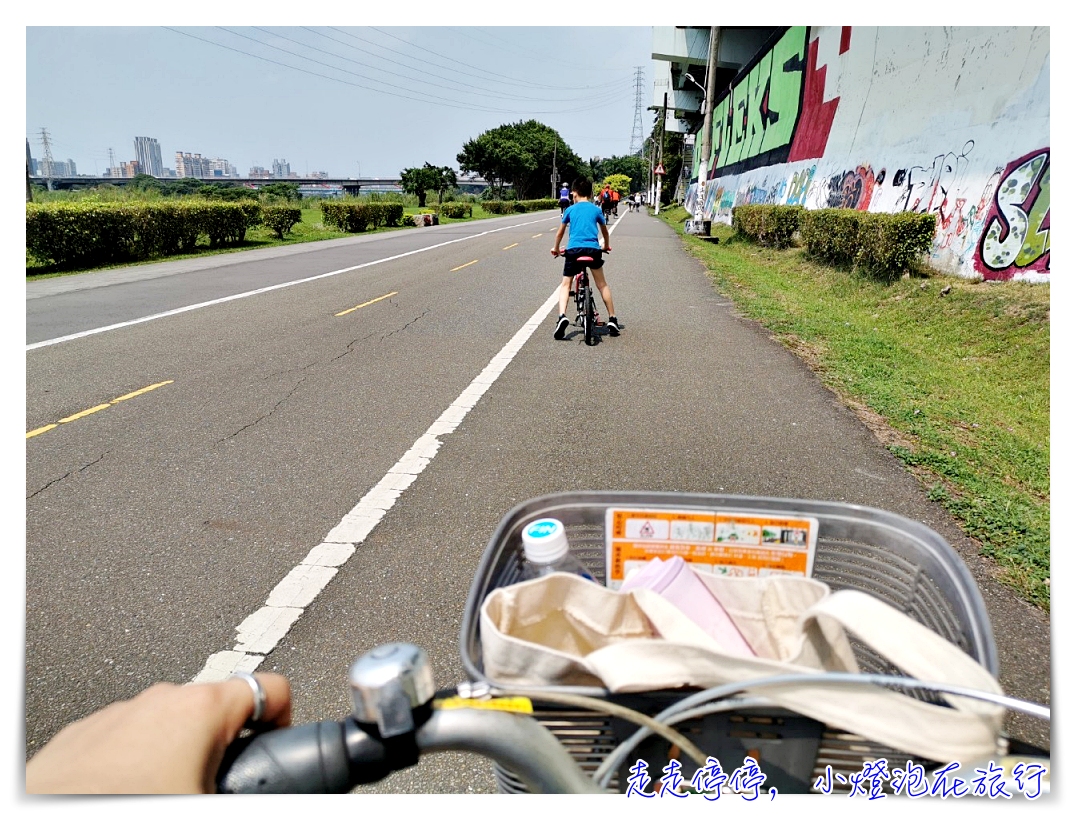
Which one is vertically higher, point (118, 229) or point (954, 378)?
point (118, 229)

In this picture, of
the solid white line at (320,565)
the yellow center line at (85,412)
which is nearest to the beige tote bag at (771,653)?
the solid white line at (320,565)

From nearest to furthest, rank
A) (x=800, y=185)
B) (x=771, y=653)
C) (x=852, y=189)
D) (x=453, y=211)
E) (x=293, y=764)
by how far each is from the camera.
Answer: (x=293, y=764), (x=771, y=653), (x=852, y=189), (x=800, y=185), (x=453, y=211)

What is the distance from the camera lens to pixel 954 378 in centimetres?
707

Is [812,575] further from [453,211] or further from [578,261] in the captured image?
[453,211]

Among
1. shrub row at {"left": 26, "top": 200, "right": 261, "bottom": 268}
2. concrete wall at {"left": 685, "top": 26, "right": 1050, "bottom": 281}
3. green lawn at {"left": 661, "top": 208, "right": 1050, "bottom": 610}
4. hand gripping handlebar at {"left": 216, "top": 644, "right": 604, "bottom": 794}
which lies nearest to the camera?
hand gripping handlebar at {"left": 216, "top": 644, "right": 604, "bottom": 794}

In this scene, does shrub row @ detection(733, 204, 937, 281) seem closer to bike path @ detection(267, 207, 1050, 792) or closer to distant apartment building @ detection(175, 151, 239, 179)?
bike path @ detection(267, 207, 1050, 792)

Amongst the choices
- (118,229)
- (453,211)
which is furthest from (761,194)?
(453,211)

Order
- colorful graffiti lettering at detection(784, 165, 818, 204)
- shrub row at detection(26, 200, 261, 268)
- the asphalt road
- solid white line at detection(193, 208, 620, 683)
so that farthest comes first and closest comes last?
colorful graffiti lettering at detection(784, 165, 818, 204)
shrub row at detection(26, 200, 261, 268)
the asphalt road
solid white line at detection(193, 208, 620, 683)

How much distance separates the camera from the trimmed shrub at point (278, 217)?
95.2ft

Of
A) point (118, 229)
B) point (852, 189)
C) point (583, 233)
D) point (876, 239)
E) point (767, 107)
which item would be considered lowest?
point (583, 233)

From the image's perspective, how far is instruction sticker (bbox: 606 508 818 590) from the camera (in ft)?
5.19

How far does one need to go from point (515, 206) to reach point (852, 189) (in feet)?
207

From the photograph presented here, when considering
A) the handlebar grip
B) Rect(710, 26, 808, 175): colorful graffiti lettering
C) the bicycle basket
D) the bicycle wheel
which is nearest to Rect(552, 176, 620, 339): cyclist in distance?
the bicycle wheel

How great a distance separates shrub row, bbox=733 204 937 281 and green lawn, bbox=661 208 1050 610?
0.37 metres
